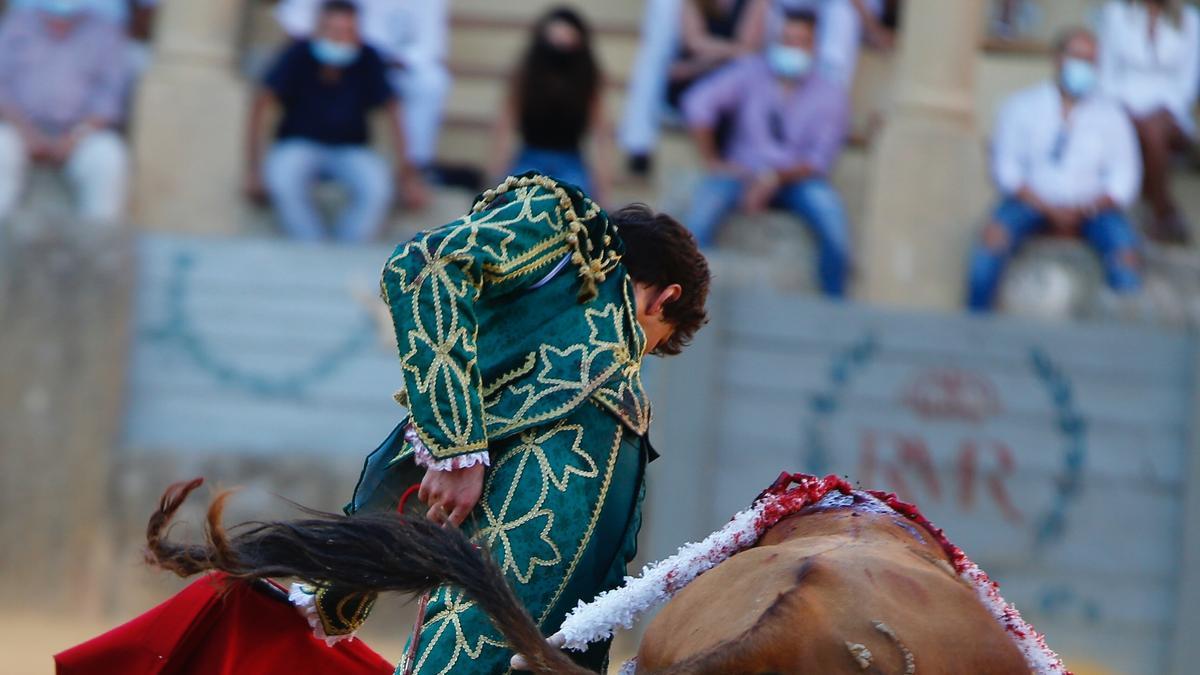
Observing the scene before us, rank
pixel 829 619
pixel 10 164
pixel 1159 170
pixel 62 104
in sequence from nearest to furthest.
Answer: pixel 829 619 < pixel 10 164 < pixel 62 104 < pixel 1159 170

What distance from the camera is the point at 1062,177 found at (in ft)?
31.1

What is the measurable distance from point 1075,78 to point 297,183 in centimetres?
360

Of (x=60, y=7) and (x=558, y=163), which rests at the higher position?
(x=60, y=7)

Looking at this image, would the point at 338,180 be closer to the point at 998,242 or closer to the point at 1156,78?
the point at 998,242

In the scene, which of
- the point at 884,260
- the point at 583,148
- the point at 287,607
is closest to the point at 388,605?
the point at 583,148

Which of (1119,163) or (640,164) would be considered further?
(640,164)

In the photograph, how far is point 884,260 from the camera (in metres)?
9.71

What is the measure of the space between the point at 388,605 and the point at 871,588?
534 centimetres

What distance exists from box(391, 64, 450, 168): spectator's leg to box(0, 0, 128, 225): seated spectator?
1312mm

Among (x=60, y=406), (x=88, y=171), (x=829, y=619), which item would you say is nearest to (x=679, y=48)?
(x=88, y=171)

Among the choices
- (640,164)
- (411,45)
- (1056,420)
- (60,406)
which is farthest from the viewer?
(640,164)

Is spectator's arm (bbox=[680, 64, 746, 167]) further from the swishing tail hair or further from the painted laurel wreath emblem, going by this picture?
the swishing tail hair

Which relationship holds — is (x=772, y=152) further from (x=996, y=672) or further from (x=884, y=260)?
(x=996, y=672)

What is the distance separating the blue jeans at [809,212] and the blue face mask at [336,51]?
66.4 inches
